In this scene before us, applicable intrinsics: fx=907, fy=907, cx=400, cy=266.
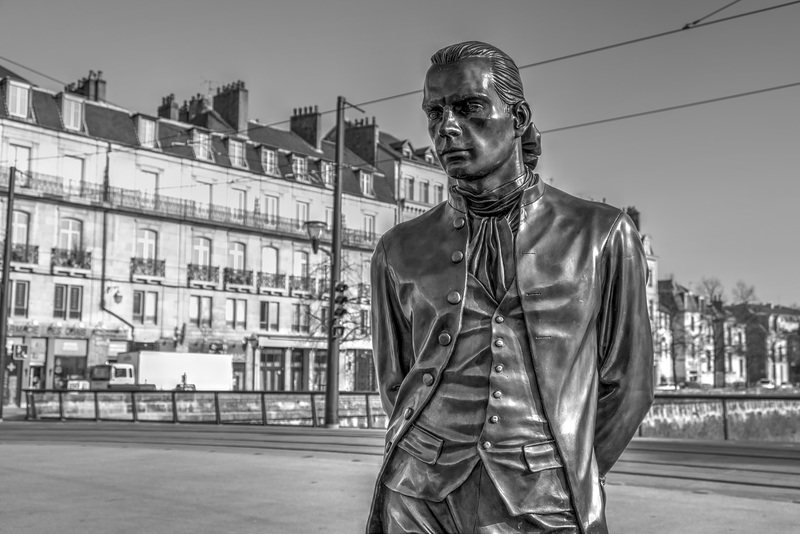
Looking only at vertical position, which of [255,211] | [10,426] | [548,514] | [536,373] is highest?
[255,211]

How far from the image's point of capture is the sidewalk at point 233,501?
7.59 meters

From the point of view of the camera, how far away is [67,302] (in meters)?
42.3

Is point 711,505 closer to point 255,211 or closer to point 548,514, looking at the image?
point 548,514

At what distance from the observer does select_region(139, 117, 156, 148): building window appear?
46.1 m

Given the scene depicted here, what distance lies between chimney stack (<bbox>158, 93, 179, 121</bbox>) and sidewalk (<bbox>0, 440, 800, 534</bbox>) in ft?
135

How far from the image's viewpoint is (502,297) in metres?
2.05

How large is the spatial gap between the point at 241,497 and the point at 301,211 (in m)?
44.4

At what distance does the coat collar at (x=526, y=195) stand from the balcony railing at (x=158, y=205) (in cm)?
4074

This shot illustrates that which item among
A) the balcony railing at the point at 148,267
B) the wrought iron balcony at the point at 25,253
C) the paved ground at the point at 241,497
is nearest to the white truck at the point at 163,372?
the wrought iron balcony at the point at 25,253

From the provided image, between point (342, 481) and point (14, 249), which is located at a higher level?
point (14, 249)

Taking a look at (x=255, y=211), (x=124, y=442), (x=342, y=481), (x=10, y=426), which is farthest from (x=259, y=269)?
(x=342, y=481)

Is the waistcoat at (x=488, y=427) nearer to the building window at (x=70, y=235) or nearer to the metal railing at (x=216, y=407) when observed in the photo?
the metal railing at (x=216, y=407)

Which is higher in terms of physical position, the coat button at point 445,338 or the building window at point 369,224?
the building window at point 369,224

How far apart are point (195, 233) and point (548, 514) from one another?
156 feet
